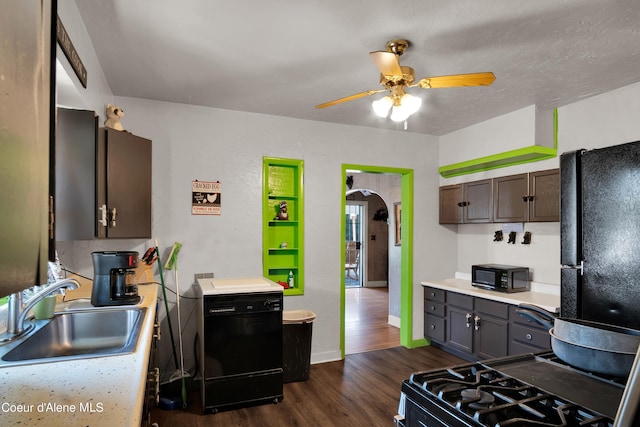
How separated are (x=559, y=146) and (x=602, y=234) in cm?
279

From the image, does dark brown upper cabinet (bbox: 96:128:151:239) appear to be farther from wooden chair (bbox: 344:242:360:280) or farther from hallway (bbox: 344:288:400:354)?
wooden chair (bbox: 344:242:360:280)

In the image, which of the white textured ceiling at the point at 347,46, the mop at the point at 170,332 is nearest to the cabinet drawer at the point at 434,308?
the white textured ceiling at the point at 347,46

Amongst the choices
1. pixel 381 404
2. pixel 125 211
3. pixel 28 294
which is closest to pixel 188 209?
pixel 125 211

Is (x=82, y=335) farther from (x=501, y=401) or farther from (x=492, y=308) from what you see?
(x=492, y=308)

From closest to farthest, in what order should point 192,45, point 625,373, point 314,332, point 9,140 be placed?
point 9,140, point 625,373, point 192,45, point 314,332

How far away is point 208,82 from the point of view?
2.78m

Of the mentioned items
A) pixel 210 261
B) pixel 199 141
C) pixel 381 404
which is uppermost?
pixel 199 141

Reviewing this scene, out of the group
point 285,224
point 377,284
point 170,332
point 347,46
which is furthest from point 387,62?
point 377,284

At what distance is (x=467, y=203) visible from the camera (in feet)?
13.2

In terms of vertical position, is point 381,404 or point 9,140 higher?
point 9,140

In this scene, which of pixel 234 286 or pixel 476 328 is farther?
pixel 476 328

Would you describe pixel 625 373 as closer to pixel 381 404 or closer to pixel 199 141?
pixel 381 404

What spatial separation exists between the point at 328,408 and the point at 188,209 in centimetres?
206

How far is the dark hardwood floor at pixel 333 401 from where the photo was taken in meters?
2.59
